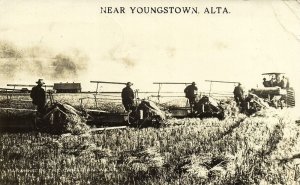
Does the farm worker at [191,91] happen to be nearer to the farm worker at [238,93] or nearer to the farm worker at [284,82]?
the farm worker at [238,93]

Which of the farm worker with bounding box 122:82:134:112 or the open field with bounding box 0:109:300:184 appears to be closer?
the open field with bounding box 0:109:300:184

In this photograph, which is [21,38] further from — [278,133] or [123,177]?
[278,133]

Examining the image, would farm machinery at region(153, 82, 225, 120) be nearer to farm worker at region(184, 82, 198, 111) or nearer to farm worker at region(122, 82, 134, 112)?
farm worker at region(184, 82, 198, 111)

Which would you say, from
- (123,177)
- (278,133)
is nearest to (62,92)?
(123,177)

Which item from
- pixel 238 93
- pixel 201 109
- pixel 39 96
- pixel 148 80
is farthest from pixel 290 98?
pixel 39 96

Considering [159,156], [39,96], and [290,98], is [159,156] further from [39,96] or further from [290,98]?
[290,98]

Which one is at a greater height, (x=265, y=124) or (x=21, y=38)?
(x=21, y=38)

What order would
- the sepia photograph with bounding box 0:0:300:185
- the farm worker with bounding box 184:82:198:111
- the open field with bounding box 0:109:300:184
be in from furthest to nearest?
the farm worker with bounding box 184:82:198:111 → the sepia photograph with bounding box 0:0:300:185 → the open field with bounding box 0:109:300:184

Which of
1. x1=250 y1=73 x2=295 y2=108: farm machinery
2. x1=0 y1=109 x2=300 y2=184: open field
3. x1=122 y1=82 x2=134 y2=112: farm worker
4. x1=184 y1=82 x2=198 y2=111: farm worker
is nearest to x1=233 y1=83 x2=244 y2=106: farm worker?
x1=250 y1=73 x2=295 y2=108: farm machinery
